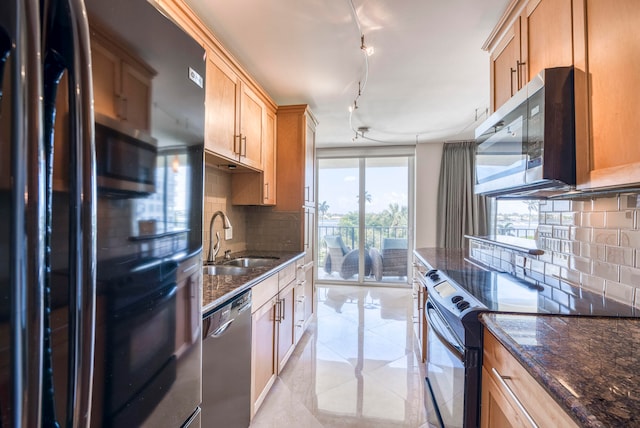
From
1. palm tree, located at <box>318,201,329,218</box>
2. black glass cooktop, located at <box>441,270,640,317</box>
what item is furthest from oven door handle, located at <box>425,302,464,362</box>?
palm tree, located at <box>318,201,329,218</box>

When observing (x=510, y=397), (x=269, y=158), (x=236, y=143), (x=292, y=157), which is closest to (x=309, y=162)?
(x=292, y=157)

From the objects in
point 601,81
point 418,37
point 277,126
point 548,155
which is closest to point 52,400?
point 548,155

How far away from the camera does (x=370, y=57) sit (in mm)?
2230

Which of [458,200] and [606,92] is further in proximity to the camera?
[458,200]

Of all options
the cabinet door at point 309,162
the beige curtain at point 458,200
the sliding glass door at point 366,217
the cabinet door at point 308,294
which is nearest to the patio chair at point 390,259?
the sliding glass door at point 366,217

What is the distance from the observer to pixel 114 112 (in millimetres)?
646

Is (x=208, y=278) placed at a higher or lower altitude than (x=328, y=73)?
lower

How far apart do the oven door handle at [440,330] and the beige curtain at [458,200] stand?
326 cm

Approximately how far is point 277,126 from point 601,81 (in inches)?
101

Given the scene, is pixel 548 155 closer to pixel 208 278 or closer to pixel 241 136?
pixel 208 278

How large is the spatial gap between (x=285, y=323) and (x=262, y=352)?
484mm

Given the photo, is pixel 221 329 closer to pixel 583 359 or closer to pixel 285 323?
pixel 285 323

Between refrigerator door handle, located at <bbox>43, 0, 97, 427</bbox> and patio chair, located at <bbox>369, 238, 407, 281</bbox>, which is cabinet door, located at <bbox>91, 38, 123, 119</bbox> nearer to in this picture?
refrigerator door handle, located at <bbox>43, 0, 97, 427</bbox>

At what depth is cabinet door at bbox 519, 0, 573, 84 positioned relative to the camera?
126cm
